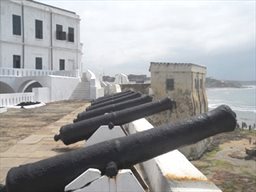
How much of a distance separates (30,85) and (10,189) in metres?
22.4

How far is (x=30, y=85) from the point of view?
955 inches

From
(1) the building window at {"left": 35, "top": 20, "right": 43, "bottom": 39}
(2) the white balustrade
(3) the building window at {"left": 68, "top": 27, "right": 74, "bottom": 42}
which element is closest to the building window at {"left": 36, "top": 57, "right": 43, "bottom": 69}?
(1) the building window at {"left": 35, "top": 20, "right": 43, "bottom": 39}

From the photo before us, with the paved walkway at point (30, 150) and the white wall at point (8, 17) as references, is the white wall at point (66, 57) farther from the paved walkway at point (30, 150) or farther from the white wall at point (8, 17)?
the paved walkway at point (30, 150)

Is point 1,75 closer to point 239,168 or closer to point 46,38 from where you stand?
point 46,38

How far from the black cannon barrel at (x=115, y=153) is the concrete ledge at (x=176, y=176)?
29 centimetres

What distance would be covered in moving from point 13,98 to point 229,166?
15.5 m

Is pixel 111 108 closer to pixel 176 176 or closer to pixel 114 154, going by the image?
pixel 176 176

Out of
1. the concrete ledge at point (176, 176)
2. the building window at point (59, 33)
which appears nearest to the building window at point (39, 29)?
the building window at point (59, 33)

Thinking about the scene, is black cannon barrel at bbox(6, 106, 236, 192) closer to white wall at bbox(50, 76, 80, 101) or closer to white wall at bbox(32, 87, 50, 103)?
white wall at bbox(32, 87, 50, 103)

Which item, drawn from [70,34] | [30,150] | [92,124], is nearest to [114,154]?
[92,124]

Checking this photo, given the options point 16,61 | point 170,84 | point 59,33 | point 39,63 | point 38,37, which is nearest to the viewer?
point 170,84

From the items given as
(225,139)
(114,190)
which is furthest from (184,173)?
(225,139)

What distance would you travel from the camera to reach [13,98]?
57.2 ft

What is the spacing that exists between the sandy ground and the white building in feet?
34.9
